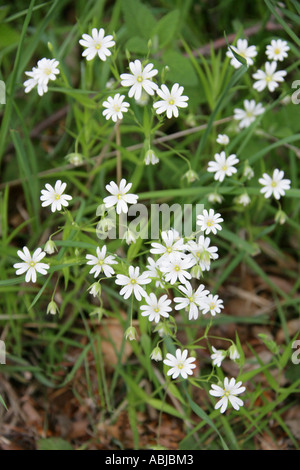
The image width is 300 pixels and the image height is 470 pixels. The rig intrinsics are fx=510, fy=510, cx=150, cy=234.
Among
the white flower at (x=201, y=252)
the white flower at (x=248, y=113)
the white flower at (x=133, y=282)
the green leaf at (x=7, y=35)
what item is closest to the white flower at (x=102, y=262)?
the white flower at (x=133, y=282)

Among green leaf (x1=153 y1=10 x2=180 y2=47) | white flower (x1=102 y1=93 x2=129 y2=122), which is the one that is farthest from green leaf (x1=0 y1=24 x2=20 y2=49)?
white flower (x1=102 y1=93 x2=129 y2=122)

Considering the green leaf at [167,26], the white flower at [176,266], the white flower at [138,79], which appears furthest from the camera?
the green leaf at [167,26]

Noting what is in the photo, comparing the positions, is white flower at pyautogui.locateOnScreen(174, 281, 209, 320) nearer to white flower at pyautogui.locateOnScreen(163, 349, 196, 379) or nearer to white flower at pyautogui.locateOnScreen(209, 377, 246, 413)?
white flower at pyautogui.locateOnScreen(163, 349, 196, 379)

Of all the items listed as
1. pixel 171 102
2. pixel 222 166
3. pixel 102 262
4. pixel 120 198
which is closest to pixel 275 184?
pixel 222 166

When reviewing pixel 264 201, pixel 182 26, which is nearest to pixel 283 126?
pixel 264 201

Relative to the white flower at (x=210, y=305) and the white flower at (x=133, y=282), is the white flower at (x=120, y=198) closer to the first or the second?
the white flower at (x=133, y=282)

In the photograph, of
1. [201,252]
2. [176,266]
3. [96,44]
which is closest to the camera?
[176,266]

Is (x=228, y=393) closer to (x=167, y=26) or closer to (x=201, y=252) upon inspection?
(x=201, y=252)
